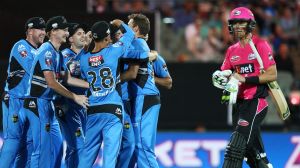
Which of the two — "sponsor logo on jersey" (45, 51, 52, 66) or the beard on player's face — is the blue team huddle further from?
→ the beard on player's face

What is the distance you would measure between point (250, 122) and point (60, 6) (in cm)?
602

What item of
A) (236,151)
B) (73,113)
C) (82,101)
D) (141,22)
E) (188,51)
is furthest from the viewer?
(188,51)

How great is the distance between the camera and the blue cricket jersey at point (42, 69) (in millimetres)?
10609

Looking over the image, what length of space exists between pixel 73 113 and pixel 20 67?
3.36 feet

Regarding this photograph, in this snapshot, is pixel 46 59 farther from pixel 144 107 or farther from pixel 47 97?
pixel 144 107

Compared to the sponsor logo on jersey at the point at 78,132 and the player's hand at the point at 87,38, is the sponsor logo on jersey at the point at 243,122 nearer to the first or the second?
the sponsor logo on jersey at the point at 78,132

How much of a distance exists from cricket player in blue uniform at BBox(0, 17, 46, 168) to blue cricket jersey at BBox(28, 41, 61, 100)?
1.25 ft

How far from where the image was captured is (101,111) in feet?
32.7

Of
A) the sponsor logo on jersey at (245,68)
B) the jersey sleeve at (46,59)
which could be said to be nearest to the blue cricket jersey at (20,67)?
the jersey sleeve at (46,59)

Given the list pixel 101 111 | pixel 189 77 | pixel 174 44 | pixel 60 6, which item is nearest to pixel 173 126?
pixel 189 77

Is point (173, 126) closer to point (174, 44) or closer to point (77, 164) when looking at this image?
point (174, 44)

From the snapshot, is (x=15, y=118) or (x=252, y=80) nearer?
Result: (x=252, y=80)

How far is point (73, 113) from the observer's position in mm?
11211

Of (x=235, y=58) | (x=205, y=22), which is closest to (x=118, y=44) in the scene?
(x=235, y=58)
